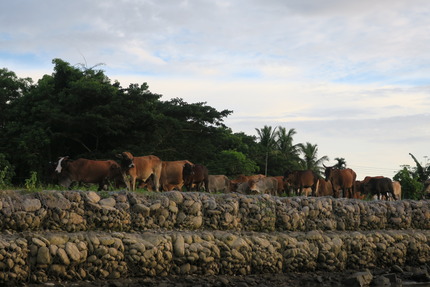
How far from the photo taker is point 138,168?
21.3 meters

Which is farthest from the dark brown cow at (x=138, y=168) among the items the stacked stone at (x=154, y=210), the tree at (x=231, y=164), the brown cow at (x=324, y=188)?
the tree at (x=231, y=164)

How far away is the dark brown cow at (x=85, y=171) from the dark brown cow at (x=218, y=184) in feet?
21.2

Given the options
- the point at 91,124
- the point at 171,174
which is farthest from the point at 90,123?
the point at 171,174

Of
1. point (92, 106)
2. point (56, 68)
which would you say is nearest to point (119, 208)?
point (92, 106)

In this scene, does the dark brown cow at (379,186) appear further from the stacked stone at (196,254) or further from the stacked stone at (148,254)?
the stacked stone at (148,254)

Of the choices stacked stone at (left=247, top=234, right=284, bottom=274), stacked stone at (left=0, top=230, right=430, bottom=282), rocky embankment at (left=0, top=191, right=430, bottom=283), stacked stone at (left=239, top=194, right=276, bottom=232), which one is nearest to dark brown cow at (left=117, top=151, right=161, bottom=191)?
rocky embankment at (left=0, top=191, right=430, bottom=283)

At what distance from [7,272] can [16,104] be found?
2453 centimetres

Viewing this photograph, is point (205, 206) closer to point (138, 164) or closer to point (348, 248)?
point (138, 164)

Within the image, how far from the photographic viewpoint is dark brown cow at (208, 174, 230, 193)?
88.3 ft

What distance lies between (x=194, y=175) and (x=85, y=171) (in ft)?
15.0

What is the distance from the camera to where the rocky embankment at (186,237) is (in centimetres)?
1492

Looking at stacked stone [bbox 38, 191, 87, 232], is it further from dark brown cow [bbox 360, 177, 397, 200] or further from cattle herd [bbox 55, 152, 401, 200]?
dark brown cow [bbox 360, 177, 397, 200]

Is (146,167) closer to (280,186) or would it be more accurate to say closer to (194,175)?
(194,175)

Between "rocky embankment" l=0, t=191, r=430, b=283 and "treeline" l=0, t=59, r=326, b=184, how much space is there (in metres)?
13.6
